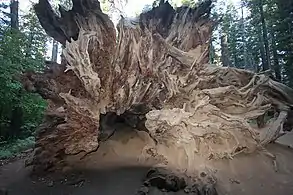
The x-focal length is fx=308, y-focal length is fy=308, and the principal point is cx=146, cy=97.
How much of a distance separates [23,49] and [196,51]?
→ 680 centimetres

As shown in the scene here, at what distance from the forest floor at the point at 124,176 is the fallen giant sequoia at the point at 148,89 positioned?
43 cm

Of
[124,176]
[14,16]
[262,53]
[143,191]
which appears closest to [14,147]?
[124,176]

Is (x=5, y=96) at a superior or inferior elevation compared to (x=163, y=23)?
inferior

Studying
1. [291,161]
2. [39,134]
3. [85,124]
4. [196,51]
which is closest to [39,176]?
[39,134]

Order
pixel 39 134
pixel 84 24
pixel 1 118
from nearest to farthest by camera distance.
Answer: pixel 39 134 < pixel 84 24 < pixel 1 118

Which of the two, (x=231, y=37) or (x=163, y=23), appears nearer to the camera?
(x=163, y=23)

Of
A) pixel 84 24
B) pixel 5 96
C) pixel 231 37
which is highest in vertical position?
pixel 231 37

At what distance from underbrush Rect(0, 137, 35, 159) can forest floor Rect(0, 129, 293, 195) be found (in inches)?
65.6

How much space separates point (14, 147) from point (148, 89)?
6002 mm

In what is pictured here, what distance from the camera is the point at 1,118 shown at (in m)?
11.3

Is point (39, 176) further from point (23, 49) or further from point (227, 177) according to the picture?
point (23, 49)

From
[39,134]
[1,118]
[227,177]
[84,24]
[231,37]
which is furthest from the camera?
[231,37]

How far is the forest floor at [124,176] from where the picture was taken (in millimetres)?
6020

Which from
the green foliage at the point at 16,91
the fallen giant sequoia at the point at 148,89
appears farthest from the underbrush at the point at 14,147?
the fallen giant sequoia at the point at 148,89
